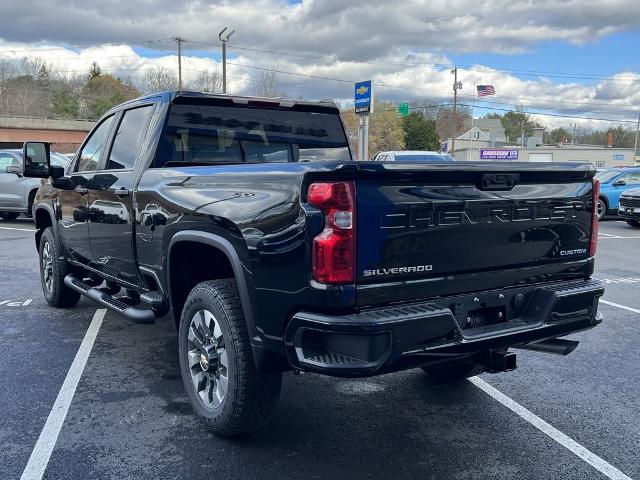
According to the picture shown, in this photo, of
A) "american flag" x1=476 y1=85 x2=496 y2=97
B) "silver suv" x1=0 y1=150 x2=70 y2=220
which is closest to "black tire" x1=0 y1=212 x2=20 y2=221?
"silver suv" x1=0 y1=150 x2=70 y2=220

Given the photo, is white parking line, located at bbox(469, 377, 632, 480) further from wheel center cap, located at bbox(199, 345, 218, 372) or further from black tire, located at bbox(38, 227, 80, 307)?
black tire, located at bbox(38, 227, 80, 307)

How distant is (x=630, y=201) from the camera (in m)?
15.4

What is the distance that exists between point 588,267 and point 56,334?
457cm

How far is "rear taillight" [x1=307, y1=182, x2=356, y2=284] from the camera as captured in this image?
2.76 meters

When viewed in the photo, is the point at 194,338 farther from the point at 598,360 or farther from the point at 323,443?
the point at 598,360

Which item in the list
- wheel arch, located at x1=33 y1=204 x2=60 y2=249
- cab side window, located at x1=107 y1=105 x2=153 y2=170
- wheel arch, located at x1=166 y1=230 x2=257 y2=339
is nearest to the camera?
wheel arch, located at x1=166 y1=230 x2=257 y2=339

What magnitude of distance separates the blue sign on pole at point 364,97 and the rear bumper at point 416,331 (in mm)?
21230

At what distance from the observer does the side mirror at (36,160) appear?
18.8 feet

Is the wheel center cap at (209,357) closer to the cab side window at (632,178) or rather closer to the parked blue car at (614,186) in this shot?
the parked blue car at (614,186)

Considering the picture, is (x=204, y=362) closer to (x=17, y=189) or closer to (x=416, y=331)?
Answer: (x=416, y=331)

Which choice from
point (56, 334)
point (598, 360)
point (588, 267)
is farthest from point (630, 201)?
point (56, 334)

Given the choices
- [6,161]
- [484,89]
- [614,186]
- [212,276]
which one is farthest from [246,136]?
[484,89]

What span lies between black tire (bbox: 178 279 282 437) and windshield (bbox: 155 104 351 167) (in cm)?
131

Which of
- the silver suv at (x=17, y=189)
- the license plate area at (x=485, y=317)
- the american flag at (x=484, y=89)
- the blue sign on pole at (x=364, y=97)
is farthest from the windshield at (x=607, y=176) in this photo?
the american flag at (x=484, y=89)
